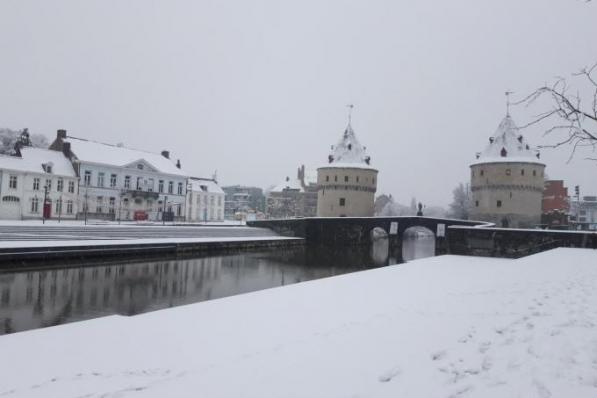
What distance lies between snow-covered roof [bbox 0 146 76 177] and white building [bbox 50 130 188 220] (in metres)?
0.78

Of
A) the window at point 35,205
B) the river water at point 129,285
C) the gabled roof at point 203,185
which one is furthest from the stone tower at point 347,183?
the window at point 35,205

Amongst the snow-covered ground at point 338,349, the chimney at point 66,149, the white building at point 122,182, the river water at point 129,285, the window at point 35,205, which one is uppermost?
the chimney at point 66,149

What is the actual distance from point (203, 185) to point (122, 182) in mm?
15730

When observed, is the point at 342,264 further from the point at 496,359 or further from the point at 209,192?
the point at 209,192

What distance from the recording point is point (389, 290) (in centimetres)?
1243

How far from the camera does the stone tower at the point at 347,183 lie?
164ft

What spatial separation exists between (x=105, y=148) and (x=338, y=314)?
135ft

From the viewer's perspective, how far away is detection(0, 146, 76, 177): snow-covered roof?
119 feet

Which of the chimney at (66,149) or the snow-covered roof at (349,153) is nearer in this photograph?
the chimney at (66,149)

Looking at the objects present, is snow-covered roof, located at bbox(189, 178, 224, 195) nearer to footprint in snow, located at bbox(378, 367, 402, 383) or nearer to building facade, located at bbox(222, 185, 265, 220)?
building facade, located at bbox(222, 185, 265, 220)

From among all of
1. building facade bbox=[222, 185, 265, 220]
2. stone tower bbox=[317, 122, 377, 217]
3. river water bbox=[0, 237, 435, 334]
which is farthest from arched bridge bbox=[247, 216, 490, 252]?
building facade bbox=[222, 185, 265, 220]

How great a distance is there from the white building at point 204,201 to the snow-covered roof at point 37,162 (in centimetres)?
1627

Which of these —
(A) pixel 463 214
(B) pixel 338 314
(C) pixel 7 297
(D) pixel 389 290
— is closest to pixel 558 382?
(B) pixel 338 314

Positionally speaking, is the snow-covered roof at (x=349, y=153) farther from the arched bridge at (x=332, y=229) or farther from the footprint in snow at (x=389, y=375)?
the footprint in snow at (x=389, y=375)
